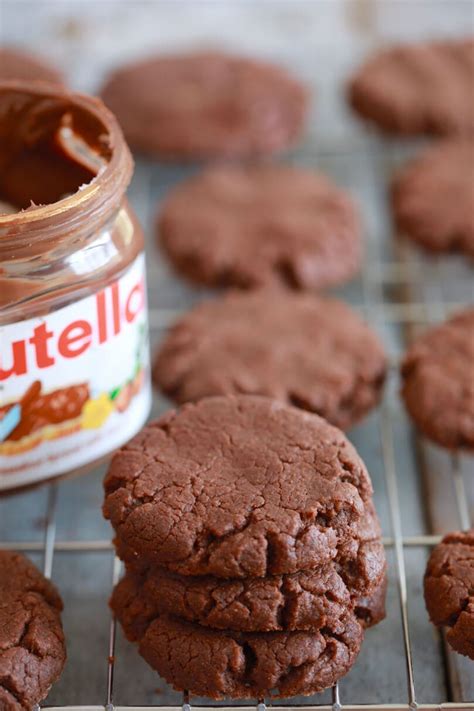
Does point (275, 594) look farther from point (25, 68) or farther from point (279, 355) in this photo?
point (25, 68)

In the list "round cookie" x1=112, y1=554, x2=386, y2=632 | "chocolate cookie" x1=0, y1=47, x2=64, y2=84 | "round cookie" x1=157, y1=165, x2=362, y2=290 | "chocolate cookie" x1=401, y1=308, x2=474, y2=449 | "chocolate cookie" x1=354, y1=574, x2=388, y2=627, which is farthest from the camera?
"chocolate cookie" x1=0, y1=47, x2=64, y2=84

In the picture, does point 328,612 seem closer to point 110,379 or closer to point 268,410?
point 268,410

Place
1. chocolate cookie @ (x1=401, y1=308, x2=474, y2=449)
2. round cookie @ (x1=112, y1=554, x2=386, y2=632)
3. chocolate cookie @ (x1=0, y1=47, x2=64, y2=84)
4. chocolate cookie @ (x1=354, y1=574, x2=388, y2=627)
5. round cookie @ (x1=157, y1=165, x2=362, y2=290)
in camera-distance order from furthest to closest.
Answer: chocolate cookie @ (x1=0, y1=47, x2=64, y2=84)
round cookie @ (x1=157, y1=165, x2=362, y2=290)
chocolate cookie @ (x1=401, y1=308, x2=474, y2=449)
chocolate cookie @ (x1=354, y1=574, x2=388, y2=627)
round cookie @ (x1=112, y1=554, x2=386, y2=632)

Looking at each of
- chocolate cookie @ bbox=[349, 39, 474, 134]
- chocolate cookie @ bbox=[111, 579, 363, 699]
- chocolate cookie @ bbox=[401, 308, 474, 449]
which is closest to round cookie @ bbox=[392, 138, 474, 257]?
chocolate cookie @ bbox=[349, 39, 474, 134]

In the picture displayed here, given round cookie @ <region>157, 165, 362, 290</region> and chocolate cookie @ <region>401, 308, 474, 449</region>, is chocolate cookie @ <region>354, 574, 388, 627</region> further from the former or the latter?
round cookie @ <region>157, 165, 362, 290</region>

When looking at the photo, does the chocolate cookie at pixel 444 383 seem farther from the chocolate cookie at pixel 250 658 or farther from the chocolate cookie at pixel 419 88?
the chocolate cookie at pixel 419 88

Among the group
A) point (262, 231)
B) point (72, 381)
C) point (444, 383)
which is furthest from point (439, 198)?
point (72, 381)

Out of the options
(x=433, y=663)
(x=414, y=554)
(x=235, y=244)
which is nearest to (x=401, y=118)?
(x=235, y=244)
